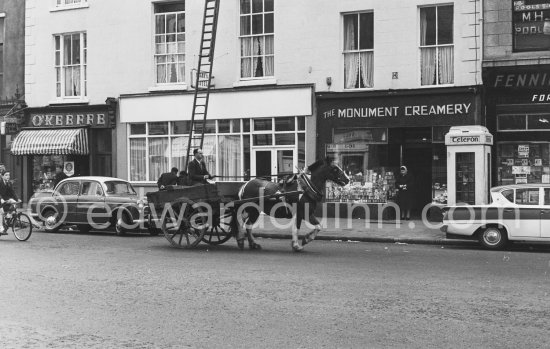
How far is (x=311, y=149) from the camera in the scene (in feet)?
73.7

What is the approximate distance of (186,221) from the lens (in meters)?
14.6

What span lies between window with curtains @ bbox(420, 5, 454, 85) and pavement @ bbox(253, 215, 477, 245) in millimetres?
4507

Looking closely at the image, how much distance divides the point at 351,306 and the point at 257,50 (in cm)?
1621

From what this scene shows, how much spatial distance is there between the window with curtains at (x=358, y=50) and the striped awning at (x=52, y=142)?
1037cm

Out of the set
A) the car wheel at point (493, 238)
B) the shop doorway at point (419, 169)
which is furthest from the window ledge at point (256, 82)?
the car wheel at point (493, 238)

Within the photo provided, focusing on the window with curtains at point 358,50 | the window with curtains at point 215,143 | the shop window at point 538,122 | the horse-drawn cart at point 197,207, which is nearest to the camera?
the horse-drawn cart at point 197,207

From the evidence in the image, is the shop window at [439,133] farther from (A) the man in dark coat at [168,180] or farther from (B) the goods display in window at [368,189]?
(A) the man in dark coat at [168,180]

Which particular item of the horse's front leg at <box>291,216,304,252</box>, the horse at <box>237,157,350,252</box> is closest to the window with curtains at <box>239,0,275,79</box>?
the horse at <box>237,157,350,252</box>

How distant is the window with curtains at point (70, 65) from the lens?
2659 cm

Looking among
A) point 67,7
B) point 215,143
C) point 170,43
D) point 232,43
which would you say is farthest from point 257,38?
point 67,7

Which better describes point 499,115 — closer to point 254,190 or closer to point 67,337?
point 254,190

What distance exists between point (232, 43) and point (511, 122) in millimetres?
9620

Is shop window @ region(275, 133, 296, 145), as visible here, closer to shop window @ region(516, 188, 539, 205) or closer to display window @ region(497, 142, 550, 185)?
display window @ region(497, 142, 550, 185)

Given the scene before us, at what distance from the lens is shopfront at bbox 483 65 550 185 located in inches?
774
